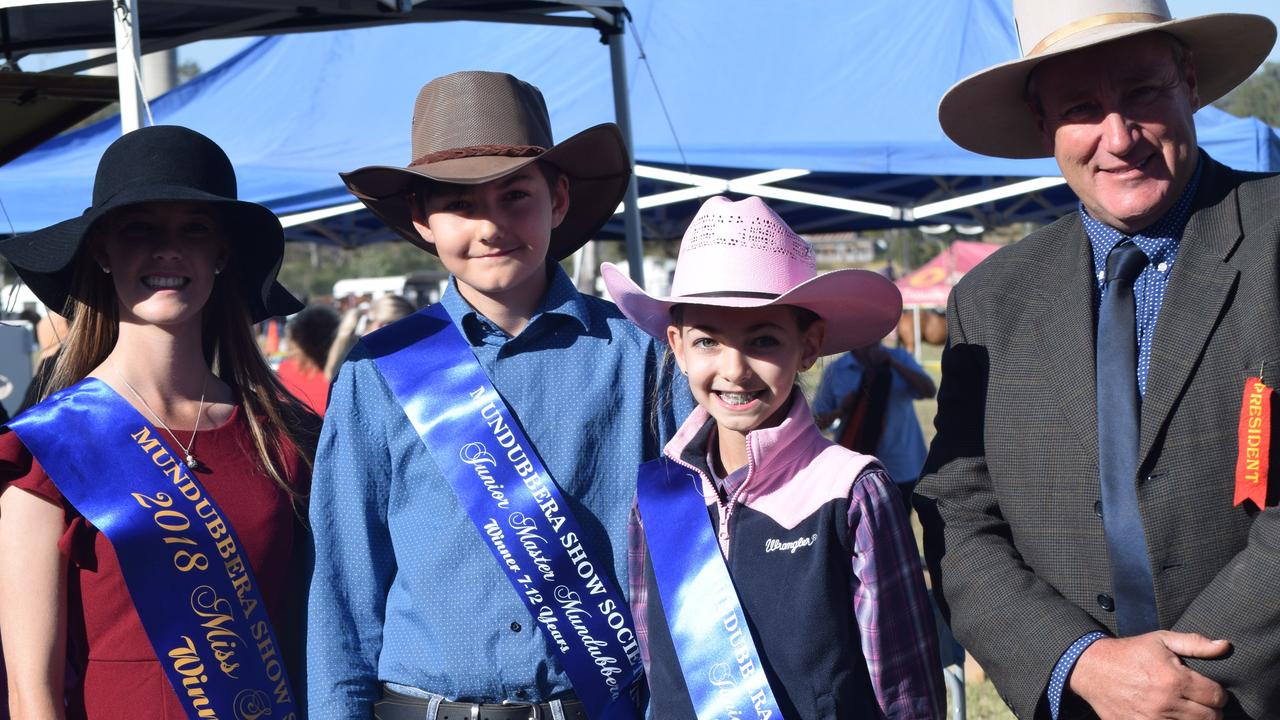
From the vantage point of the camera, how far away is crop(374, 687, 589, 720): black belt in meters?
2.30

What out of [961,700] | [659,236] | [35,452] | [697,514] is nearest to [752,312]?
[697,514]

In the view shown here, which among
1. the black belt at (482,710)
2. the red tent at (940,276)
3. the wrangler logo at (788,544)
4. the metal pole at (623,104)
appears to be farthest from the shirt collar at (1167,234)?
the red tent at (940,276)

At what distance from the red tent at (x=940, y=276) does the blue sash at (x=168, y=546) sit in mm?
31293

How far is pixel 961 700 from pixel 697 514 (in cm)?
260

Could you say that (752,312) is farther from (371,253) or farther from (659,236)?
(371,253)

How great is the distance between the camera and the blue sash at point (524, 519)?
7.72 feet

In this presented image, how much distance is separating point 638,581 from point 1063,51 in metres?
1.19

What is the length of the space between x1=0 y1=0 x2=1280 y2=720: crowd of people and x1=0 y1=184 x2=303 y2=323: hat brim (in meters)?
0.01

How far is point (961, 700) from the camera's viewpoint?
452 centimetres

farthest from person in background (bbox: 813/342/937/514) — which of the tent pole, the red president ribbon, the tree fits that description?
the tree

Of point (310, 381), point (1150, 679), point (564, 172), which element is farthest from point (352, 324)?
point (1150, 679)

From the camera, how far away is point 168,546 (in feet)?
7.98

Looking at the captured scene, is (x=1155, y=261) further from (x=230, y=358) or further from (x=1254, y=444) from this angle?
(x=230, y=358)

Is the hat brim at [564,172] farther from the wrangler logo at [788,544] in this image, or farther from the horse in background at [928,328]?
the horse in background at [928,328]
